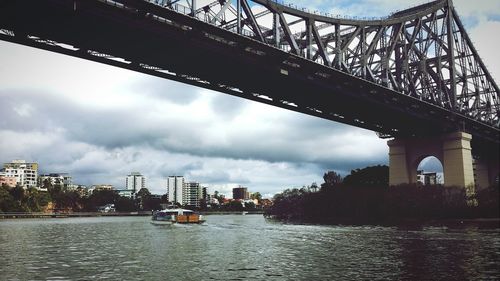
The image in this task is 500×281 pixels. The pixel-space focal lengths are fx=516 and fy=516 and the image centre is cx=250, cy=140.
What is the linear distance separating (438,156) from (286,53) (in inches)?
1859

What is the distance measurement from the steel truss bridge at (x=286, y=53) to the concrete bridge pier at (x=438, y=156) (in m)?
2.17

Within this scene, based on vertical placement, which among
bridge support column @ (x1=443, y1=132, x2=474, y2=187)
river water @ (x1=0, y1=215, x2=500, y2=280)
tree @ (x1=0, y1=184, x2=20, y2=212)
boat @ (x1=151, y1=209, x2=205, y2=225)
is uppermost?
bridge support column @ (x1=443, y1=132, x2=474, y2=187)

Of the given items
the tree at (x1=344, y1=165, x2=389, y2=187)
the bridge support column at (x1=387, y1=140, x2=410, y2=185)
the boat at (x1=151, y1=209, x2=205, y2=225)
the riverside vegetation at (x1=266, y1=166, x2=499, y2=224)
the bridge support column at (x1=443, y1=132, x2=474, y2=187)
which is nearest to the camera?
the riverside vegetation at (x1=266, y1=166, x2=499, y2=224)

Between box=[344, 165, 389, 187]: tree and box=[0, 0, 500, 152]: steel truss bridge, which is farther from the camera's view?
box=[344, 165, 389, 187]: tree

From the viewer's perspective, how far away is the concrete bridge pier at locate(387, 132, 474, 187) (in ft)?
257

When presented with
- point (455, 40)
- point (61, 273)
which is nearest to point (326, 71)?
point (61, 273)

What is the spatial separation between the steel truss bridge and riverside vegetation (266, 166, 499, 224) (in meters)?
10.4

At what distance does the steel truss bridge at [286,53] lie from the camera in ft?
123

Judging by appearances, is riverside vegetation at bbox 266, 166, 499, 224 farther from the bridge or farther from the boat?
the boat

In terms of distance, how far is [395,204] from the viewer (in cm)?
7869

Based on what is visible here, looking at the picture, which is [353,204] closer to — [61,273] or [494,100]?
[494,100]

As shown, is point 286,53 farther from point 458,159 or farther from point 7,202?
point 7,202

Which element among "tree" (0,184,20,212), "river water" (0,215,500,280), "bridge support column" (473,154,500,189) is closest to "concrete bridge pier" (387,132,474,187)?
"bridge support column" (473,154,500,189)

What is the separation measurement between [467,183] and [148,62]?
54.6 m
